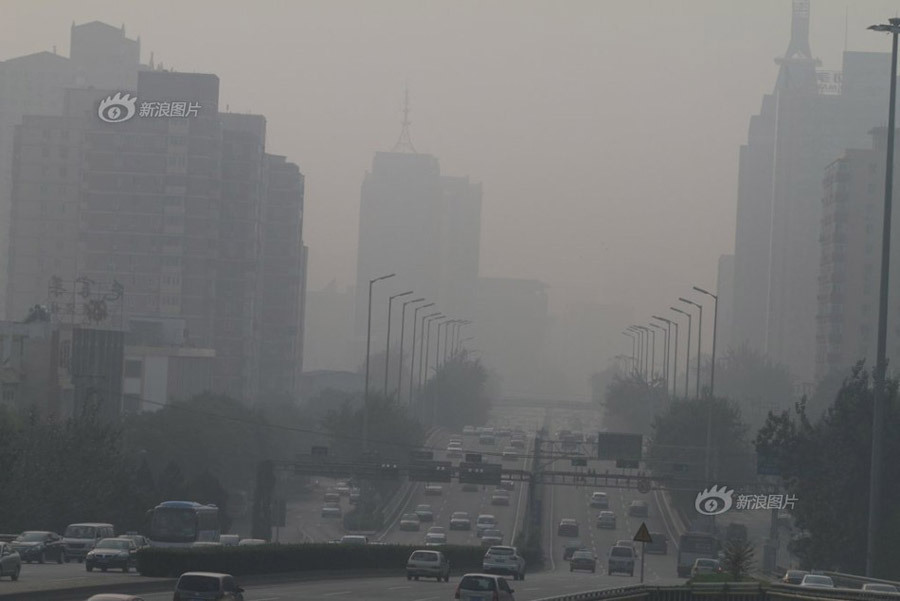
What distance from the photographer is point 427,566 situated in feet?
204

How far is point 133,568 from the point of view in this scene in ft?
186

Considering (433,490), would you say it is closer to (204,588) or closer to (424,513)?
(424,513)

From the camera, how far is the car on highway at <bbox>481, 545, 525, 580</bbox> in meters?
67.0

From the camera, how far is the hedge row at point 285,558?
4881cm

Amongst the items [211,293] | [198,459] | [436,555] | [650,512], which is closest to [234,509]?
[198,459]

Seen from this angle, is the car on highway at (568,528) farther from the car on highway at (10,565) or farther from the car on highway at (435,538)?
the car on highway at (10,565)

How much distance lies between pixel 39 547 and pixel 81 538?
183 inches

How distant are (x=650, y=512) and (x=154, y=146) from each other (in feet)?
290

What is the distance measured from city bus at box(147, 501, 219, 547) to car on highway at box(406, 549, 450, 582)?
8.84m

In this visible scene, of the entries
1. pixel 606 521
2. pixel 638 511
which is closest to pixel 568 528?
pixel 606 521

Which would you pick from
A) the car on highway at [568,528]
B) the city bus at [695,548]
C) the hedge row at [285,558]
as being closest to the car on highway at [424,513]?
the car on highway at [568,528]

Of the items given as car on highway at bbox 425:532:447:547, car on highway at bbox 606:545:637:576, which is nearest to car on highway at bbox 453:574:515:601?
car on highway at bbox 606:545:637:576

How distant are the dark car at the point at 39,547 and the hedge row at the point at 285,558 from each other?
10.5 meters

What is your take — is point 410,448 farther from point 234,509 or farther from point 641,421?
point 641,421
